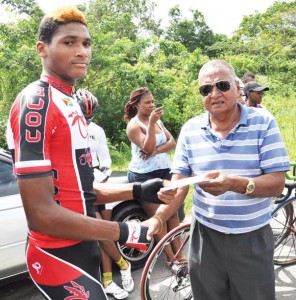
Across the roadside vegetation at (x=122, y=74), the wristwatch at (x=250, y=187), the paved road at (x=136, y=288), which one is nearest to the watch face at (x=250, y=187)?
the wristwatch at (x=250, y=187)

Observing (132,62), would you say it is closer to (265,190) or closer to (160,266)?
(160,266)

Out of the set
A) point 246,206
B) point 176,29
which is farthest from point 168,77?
point 176,29

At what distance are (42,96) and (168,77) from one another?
11579 millimetres

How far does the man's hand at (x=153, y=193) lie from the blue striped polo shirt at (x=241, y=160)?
0.29 metres

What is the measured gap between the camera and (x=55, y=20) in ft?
5.03

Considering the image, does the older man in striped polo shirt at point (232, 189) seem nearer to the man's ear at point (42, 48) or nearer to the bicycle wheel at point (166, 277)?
the bicycle wheel at point (166, 277)

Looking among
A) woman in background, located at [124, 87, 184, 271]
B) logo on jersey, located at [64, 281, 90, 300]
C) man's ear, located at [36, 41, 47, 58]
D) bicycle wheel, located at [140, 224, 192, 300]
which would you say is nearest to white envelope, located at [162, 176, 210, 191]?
logo on jersey, located at [64, 281, 90, 300]

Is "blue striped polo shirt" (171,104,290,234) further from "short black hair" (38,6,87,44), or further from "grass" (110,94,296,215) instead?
"grass" (110,94,296,215)

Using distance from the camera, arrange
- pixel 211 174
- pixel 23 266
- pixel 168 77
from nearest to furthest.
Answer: pixel 211 174, pixel 23 266, pixel 168 77

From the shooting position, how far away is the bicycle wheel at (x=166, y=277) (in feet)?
9.21

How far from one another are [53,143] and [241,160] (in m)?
1.03

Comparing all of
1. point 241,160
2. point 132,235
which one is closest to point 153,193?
point 132,235

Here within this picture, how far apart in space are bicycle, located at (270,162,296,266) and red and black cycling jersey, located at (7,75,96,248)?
7.68 ft

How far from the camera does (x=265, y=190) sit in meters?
1.87
